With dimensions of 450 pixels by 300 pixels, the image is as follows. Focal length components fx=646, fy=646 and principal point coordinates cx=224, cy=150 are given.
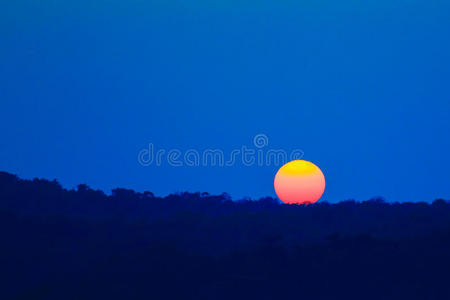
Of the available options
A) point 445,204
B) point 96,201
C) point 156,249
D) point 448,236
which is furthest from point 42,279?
point 445,204

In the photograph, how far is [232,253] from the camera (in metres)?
9.60

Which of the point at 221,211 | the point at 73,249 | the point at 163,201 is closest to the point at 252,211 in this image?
the point at 221,211

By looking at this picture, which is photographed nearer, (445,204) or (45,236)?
(45,236)

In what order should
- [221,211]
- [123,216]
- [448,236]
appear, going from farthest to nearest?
[221,211], [123,216], [448,236]

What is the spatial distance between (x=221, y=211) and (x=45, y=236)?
11.2 feet

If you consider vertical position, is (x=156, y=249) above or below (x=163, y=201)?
below

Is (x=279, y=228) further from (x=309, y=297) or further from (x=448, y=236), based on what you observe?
(x=448, y=236)

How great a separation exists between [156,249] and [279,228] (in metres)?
2.05

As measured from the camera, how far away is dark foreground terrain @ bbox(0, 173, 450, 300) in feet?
29.4

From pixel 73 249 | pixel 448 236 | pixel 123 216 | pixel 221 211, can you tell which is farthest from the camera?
pixel 221 211

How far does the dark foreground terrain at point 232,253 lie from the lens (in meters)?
8.96

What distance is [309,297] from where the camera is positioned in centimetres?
878

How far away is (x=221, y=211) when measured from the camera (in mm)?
12680

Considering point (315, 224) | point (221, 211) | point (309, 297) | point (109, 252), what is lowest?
point (309, 297)
